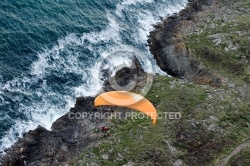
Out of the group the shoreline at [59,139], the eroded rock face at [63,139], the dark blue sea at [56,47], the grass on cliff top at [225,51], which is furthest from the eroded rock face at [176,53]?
the eroded rock face at [63,139]

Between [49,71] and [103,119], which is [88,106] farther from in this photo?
[49,71]

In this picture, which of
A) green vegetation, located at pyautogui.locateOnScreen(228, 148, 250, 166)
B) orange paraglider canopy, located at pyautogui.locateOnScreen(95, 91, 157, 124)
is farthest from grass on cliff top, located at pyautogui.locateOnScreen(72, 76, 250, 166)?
green vegetation, located at pyautogui.locateOnScreen(228, 148, 250, 166)

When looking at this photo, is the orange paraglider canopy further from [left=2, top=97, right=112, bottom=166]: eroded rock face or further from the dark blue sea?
the dark blue sea

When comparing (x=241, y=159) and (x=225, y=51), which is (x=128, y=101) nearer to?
(x=241, y=159)

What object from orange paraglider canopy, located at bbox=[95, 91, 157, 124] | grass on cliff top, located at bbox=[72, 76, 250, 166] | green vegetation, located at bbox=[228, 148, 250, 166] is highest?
orange paraglider canopy, located at bbox=[95, 91, 157, 124]

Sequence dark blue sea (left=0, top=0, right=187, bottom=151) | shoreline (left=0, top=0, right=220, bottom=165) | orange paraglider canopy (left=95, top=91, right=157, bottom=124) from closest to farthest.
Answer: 1. shoreline (left=0, top=0, right=220, bottom=165)
2. orange paraglider canopy (left=95, top=91, right=157, bottom=124)
3. dark blue sea (left=0, top=0, right=187, bottom=151)

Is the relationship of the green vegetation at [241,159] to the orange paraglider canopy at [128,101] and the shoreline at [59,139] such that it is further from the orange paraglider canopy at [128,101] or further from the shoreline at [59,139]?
the shoreline at [59,139]

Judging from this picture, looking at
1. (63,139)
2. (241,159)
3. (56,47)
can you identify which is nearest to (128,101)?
(63,139)
